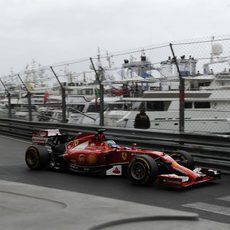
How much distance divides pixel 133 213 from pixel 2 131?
1415 centimetres

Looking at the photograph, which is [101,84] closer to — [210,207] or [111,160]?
[111,160]

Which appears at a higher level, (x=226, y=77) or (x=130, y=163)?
(x=226, y=77)

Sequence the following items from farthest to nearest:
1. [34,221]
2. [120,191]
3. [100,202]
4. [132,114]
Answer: [132,114]
[120,191]
[100,202]
[34,221]

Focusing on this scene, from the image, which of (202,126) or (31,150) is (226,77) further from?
(31,150)

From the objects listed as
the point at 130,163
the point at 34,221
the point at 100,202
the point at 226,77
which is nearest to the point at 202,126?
the point at 226,77

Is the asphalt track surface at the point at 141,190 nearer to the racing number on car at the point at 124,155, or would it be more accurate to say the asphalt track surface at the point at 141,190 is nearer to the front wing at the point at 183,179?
the front wing at the point at 183,179

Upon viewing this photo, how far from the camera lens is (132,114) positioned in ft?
61.4

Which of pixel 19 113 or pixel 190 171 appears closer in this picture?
pixel 190 171

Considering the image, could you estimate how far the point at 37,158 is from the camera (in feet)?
34.6

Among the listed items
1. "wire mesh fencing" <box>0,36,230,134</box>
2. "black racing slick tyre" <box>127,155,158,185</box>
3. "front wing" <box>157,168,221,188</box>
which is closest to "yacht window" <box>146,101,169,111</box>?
"wire mesh fencing" <box>0,36,230,134</box>

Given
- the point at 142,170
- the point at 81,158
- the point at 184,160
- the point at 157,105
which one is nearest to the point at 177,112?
the point at 157,105

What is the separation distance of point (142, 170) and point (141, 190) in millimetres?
428

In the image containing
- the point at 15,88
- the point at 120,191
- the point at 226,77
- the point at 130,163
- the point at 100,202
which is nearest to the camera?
the point at 100,202

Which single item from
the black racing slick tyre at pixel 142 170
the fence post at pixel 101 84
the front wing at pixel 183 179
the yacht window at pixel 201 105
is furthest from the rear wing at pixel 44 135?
the yacht window at pixel 201 105
